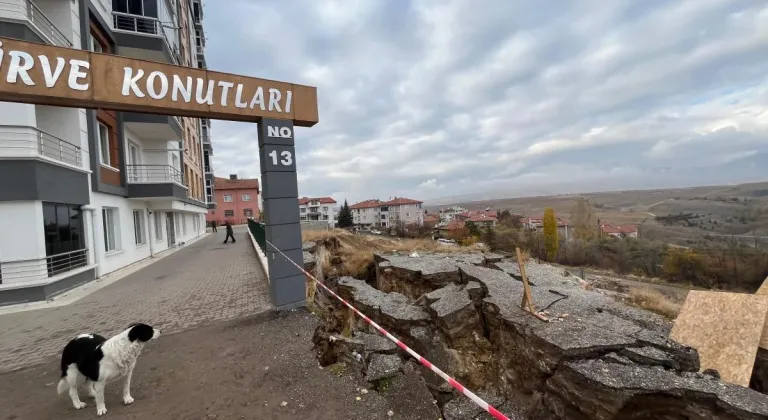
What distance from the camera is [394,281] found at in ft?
33.3

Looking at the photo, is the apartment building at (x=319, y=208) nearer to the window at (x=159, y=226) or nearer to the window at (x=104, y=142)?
the window at (x=159, y=226)

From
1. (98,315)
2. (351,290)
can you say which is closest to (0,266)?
(98,315)

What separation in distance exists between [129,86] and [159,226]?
55.2 ft

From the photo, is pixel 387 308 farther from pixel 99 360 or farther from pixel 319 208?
pixel 319 208

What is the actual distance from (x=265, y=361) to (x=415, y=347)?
2261 millimetres

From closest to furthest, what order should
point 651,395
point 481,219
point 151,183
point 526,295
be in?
point 651,395
point 526,295
point 151,183
point 481,219

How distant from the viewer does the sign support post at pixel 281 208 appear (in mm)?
6160

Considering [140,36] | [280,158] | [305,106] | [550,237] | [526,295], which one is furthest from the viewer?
[550,237]

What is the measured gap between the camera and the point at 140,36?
14.2 meters

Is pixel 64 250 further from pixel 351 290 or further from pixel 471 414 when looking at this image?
pixel 471 414

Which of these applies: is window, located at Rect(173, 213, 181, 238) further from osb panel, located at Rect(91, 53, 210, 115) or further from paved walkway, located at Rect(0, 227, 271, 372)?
osb panel, located at Rect(91, 53, 210, 115)

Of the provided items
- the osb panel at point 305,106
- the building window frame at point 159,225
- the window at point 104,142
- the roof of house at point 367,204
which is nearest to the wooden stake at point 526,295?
the osb panel at point 305,106

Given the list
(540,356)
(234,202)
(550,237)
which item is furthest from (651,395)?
(234,202)

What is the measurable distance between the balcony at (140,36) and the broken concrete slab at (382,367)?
17136 millimetres
